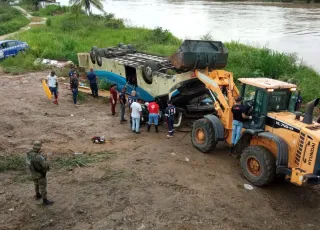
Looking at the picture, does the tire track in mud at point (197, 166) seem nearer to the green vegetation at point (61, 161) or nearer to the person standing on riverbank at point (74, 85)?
the green vegetation at point (61, 161)

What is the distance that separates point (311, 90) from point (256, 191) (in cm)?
Result: 911

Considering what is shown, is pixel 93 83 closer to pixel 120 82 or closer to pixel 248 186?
pixel 120 82

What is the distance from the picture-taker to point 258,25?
34.2 meters

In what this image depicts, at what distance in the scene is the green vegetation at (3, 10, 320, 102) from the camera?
1722 centimetres

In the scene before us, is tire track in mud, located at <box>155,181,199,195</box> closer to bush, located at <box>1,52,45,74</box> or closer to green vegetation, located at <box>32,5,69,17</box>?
bush, located at <box>1,52,45,74</box>

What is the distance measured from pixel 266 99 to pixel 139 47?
1654 cm

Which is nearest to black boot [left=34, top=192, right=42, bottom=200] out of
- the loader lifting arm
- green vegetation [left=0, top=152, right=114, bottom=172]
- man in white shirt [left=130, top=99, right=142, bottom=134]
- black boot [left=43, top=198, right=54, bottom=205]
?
black boot [left=43, top=198, right=54, bottom=205]

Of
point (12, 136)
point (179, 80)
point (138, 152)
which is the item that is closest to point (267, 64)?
point (179, 80)

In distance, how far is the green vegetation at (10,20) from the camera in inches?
1367

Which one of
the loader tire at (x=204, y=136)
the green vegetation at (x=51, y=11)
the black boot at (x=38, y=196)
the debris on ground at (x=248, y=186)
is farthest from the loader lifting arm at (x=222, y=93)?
the green vegetation at (x=51, y=11)

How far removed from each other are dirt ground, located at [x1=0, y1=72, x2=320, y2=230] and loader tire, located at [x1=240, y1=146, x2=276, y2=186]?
25cm

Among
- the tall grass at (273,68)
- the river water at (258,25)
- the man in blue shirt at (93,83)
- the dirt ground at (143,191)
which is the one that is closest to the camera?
the dirt ground at (143,191)

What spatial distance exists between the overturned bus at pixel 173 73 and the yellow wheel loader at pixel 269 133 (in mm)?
1342

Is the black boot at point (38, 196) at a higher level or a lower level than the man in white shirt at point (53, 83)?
lower
